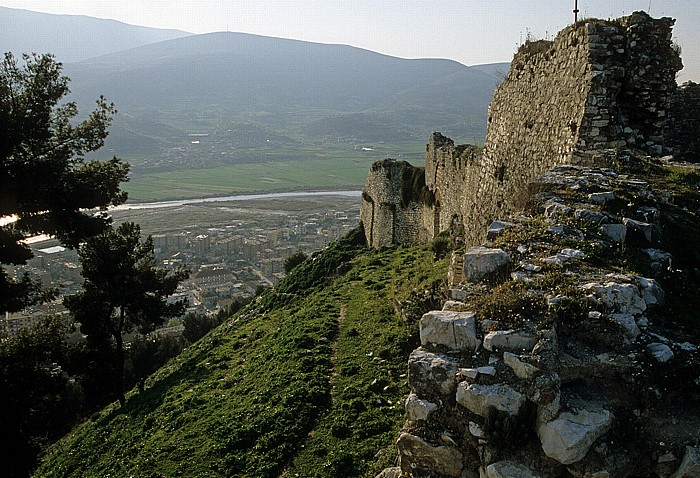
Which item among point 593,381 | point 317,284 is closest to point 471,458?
point 593,381

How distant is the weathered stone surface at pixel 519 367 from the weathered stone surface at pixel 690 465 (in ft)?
2.51

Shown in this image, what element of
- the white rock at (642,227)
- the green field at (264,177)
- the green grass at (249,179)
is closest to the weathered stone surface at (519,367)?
the white rock at (642,227)

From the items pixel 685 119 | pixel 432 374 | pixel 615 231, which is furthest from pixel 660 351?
pixel 685 119

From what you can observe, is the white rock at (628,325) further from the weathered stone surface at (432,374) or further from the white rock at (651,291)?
the weathered stone surface at (432,374)

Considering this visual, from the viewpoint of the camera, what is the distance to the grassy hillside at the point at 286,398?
24.2 ft

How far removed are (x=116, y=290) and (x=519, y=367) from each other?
1533 centimetres

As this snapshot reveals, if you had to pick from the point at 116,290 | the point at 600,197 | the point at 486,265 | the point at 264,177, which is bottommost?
the point at 264,177

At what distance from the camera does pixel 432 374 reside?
10.2ft

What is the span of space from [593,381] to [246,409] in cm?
708

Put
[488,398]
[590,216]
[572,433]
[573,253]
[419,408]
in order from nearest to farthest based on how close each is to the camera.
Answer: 1. [572,433]
2. [488,398]
3. [419,408]
4. [573,253]
5. [590,216]

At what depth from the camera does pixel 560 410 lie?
9.19 feet

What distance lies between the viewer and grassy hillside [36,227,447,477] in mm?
7379

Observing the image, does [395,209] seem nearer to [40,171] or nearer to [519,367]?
[40,171]

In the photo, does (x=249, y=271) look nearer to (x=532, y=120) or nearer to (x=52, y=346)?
(x=52, y=346)
